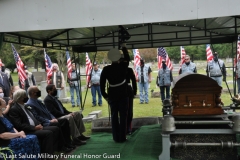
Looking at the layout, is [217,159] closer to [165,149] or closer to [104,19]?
[165,149]

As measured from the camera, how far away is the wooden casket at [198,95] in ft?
13.1

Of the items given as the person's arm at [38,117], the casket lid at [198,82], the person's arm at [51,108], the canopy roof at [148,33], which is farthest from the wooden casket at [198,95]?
the person's arm at [51,108]

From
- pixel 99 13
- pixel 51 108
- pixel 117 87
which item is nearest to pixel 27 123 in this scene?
pixel 51 108

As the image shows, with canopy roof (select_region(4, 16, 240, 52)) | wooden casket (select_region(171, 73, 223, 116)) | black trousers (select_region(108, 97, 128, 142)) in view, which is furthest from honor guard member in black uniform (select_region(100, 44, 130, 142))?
wooden casket (select_region(171, 73, 223, 116))

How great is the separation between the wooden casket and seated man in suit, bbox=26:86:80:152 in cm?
209

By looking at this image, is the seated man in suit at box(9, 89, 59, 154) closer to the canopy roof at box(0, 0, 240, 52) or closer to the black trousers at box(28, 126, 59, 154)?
the black trousers at box(28, 126, 59, 154)

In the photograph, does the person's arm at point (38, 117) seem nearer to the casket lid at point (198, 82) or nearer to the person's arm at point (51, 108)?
the person's arm at point (51, 108)

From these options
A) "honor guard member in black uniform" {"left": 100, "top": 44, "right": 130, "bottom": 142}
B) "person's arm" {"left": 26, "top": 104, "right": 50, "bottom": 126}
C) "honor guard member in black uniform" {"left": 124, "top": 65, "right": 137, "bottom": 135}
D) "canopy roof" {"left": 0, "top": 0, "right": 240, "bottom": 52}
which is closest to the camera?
"canopy roof" {"left": 0, "top": 0, "right": 240, "bottom": 52}

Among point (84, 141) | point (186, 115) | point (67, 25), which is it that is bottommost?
point (84, 141)

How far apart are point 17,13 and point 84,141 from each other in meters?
2.85

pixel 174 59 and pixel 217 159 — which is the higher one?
pixel 174 59

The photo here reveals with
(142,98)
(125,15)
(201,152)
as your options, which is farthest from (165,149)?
(142,98)

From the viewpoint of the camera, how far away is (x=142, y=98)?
1192 centimetres

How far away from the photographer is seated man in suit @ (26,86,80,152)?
448cm
